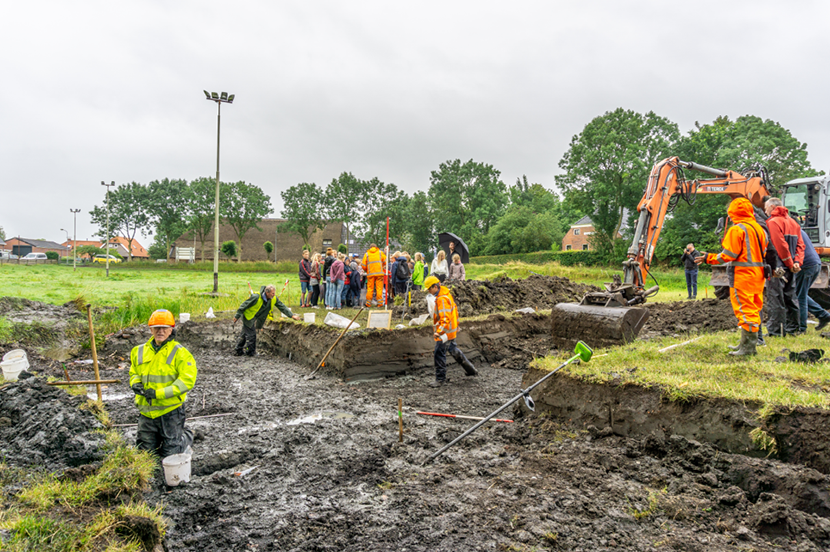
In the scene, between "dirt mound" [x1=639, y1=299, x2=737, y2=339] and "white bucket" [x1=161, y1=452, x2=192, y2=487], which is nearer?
"white bucket" [x1=161, y1=452, x2=192, y2=487]

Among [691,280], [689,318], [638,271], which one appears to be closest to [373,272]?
[638,271]

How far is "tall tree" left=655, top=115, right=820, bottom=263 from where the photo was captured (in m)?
30.7

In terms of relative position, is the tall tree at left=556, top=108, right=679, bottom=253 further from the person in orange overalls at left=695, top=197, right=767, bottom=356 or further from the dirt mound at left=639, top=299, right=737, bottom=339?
the person in orange overalls at left=695, top=197, right=767, bottom=356

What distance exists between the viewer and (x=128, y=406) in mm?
7457

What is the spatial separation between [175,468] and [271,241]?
5816 centimetres

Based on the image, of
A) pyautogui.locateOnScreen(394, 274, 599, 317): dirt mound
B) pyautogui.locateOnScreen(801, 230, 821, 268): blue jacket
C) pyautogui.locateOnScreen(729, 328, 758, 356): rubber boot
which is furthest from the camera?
pyautogui.locateOnScreen(394, 274, 599, 317): dirt mound

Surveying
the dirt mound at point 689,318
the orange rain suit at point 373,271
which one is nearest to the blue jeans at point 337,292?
the orange rain suit at point 373,271

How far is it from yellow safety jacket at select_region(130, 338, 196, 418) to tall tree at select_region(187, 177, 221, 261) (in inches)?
2067

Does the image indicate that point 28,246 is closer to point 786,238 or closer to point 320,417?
point 320,417

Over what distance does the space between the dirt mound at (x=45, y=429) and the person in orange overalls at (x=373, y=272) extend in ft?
28.4

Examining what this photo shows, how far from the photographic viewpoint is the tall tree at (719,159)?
30.7m

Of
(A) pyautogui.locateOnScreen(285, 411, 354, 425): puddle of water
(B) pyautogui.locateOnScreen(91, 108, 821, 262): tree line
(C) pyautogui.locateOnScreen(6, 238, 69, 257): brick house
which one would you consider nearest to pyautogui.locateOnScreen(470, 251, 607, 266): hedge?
(B) pyautogui.locateOnScreen(91, 108, 821, 262): tree line

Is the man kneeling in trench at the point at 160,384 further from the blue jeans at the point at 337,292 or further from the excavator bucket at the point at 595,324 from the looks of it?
the blue jeans at the point at 337,292

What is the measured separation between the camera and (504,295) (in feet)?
45.0
